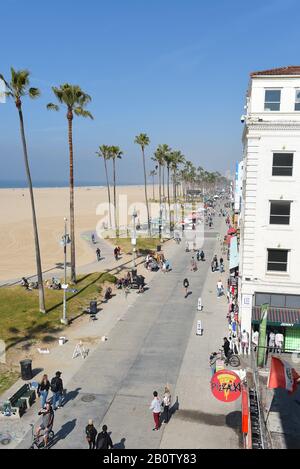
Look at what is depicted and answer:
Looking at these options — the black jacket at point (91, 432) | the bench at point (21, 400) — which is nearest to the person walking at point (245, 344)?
the bench at point (21, 400)

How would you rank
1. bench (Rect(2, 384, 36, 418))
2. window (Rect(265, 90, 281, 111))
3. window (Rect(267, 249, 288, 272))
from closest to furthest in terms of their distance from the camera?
bench (Rect(2, 384, 36, 418)) < window (Rect(265, 90, 281, 111)) < window (Rect(267, 249, 288, 272))

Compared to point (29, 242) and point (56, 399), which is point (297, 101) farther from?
point (29, 242)

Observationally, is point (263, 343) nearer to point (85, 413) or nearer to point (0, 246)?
point (85, 413)

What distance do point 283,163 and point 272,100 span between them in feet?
11.4

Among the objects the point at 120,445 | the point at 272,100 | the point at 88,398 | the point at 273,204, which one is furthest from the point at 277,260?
the point at 120,445

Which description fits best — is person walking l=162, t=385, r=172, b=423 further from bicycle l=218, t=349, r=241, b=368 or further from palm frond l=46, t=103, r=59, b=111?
palm frond l=46, t=103, r=59, b=111

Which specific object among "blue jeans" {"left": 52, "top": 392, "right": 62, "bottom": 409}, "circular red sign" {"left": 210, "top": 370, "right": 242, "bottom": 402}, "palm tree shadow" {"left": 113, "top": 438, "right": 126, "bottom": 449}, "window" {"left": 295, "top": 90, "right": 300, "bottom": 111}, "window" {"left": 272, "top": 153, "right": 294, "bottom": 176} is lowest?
"palm tree shadow" {"left": 113, "top": 438, "right": 126, "bottom": 449}

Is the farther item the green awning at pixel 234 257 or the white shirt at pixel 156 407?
the green awning at pixel 234 257

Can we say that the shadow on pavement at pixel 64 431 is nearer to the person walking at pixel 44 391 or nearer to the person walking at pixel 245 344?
the person walking at pixel 44 391

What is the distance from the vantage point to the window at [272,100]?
23.2 m

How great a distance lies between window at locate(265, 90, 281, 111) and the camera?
76.1 ft

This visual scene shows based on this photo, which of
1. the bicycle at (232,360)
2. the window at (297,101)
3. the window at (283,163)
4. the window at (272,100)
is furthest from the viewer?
the window at (283,163)

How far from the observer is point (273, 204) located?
2388 cm

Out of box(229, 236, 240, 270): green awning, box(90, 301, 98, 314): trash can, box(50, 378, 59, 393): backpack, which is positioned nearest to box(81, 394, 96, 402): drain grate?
box(50, 378, 59, 393): backpack
